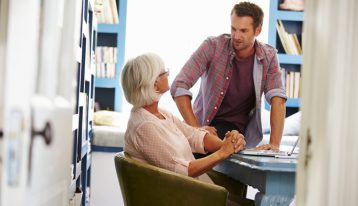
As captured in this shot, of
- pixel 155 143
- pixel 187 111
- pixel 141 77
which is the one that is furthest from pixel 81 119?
pixel 155 143

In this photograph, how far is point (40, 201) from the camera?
1.45 metres

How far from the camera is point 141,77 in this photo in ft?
8.60

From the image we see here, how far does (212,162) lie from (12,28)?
5.08 feet

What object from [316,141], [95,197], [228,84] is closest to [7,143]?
[316,141]

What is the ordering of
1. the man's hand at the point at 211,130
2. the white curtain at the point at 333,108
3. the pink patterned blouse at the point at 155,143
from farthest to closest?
1. the man's hand at the point at 211,130
2. the pink patterned blouse at the point at 155,143
3. the white curtain at the point at 333,108

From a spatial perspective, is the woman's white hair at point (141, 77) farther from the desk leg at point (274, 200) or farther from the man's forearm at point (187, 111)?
the desk leg at point (274, 200)

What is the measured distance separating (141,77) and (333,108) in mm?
1339

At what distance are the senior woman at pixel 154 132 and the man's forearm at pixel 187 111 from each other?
11.9 inches

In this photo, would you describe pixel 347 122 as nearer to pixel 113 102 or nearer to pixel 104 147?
pixel 104 147

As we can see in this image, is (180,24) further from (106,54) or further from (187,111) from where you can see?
(187,111)

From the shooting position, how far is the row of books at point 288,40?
5627 millimetres

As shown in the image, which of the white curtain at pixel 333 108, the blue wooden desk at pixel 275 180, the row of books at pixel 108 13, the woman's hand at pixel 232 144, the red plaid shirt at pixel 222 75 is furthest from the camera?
the row of books at pixel 108 13

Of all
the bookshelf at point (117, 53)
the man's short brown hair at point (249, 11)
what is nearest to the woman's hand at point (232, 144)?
the man's short brown hair at point (249, 11)

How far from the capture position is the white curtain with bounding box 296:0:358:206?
1.39m
